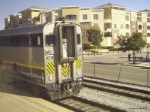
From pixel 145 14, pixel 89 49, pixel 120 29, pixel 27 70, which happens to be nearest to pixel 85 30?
pixel 89 49

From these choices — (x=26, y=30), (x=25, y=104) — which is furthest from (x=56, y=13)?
(x=25, y=104)

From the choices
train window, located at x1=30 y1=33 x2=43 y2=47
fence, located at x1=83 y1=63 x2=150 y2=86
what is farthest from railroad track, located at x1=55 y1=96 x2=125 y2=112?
fence, located at x1=83 y1=63 x2=150 y2=86

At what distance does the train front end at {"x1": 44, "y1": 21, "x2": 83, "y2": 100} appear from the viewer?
37.4 ft

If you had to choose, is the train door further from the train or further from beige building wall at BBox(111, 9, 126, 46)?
beige building wall at BBox(111, 9, 126, 46)

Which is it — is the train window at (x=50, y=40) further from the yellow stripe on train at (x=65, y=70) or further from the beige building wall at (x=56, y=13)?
the beige building wall at (x=56, y=13)

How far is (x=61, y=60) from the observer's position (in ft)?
37.6

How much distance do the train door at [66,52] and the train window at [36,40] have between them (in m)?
0.93

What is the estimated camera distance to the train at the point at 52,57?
1138 cm

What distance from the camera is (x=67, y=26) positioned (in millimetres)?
Answer: 11859

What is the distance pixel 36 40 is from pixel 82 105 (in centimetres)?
445

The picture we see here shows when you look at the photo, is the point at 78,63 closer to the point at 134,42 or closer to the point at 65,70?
the point at 65,70

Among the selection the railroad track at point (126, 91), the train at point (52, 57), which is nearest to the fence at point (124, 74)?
the railroad track at point (126, 91)

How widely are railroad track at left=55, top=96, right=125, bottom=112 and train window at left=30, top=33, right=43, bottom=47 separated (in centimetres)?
355

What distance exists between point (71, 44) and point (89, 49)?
4951 cm
